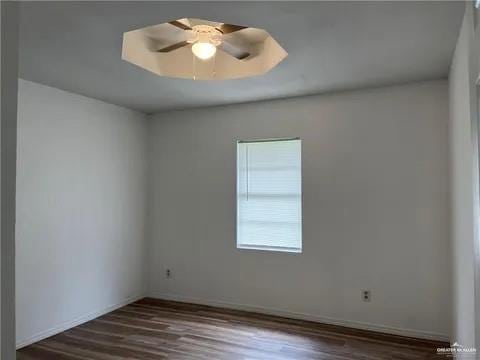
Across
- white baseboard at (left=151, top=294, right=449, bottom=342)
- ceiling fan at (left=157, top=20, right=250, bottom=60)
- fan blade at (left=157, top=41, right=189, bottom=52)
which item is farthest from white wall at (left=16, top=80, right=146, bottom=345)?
ceiling fan at (left=157, top=20, right=250, bottom=60)

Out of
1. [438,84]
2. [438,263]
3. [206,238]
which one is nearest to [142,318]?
[206,238]

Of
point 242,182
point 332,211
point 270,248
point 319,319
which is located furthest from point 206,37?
point 319,319

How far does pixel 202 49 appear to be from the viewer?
274 centimetres

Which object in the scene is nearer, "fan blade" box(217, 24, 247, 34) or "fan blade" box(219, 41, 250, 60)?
"fan blade" box(217, 24, 247, 34)

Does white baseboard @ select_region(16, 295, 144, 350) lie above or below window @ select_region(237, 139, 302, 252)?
below

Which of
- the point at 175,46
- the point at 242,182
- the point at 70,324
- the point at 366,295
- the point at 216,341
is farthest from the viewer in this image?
the point at 242,182

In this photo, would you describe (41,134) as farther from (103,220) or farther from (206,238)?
(206,238)

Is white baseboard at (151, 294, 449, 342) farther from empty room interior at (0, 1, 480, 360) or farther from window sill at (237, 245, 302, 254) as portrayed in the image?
window sill at (237, 245, 302, 254)

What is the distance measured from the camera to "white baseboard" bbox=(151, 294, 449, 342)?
3.48 metres

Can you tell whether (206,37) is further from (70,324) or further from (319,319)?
(70,324)

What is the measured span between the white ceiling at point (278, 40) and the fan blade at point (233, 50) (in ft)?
0.92

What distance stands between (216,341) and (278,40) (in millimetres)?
2684

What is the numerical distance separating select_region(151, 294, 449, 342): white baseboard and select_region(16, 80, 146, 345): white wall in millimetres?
730

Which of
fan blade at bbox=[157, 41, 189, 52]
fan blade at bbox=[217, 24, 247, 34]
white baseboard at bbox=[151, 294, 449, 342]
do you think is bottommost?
white baseboard at bbox=[151, 294, 449, 342]
